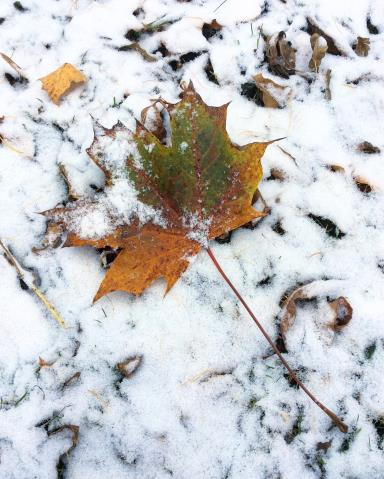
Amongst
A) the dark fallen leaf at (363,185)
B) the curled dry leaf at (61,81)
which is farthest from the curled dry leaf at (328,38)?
the curled dry leaf at (61,81)

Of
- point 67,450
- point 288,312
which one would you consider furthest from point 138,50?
point 67,450

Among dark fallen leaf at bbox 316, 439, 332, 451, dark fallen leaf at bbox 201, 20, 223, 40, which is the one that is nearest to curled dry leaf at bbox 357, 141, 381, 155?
dark fallen leaf at bbox 201, 20, 223, 40

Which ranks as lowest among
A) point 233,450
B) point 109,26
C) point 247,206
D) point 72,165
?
point 233,450

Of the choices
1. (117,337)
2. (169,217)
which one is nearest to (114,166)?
(169,217)

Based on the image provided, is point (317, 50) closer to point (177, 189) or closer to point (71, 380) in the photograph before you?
point (177, 189)

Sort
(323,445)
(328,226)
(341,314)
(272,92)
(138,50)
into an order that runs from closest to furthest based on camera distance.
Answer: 1. (323,445)
2. (341,314)
3. (328,226)
4. (272,92)
5. (138,50)

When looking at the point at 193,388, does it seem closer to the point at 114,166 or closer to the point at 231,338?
the point at 231,338
